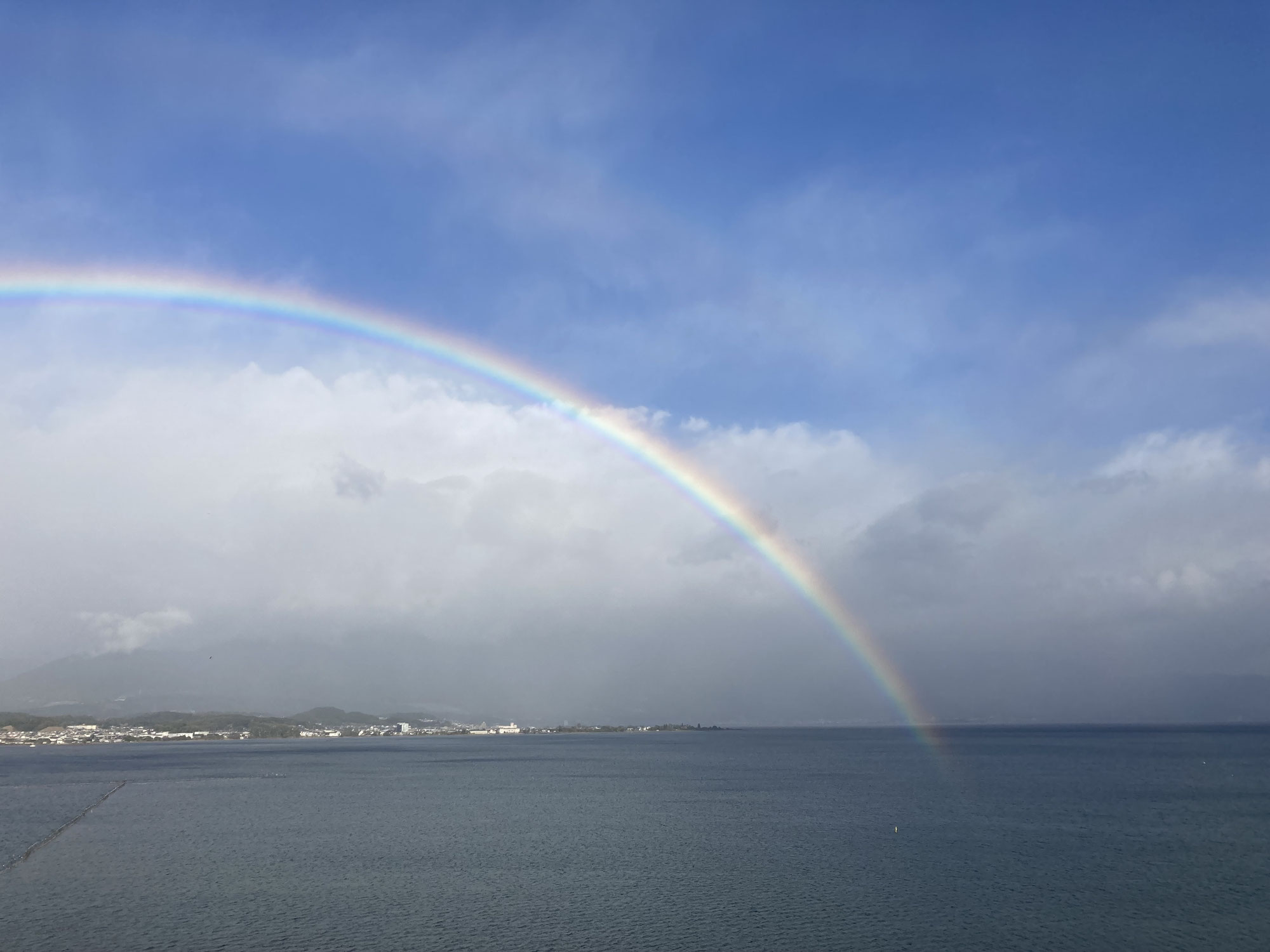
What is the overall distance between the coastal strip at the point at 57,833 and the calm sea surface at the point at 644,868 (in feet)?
3.34

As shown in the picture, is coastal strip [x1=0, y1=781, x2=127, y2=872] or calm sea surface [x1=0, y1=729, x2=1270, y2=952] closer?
calm sea surface [x1=0, y1=729, x2=1270, y2=952]

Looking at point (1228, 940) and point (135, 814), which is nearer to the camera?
point (1228, 940)

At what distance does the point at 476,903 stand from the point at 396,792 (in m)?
73.7

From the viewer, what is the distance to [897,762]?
180m

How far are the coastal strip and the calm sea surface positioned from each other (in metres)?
1.02

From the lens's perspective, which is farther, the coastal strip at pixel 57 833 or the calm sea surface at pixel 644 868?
the coastal strip at pixel 57 833

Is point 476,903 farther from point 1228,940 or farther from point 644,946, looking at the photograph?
point 1228,940

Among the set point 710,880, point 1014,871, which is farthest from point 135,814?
point 1014,871

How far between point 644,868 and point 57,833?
5572 cm

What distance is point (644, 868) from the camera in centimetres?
6325

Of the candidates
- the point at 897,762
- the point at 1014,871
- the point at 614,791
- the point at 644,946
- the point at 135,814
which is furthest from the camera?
the point at 897,762

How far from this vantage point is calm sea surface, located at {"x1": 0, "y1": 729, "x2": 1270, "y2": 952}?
46.6 meters

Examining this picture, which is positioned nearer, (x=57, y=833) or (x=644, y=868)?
(x=644, y=868)

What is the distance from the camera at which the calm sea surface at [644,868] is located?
153ft
